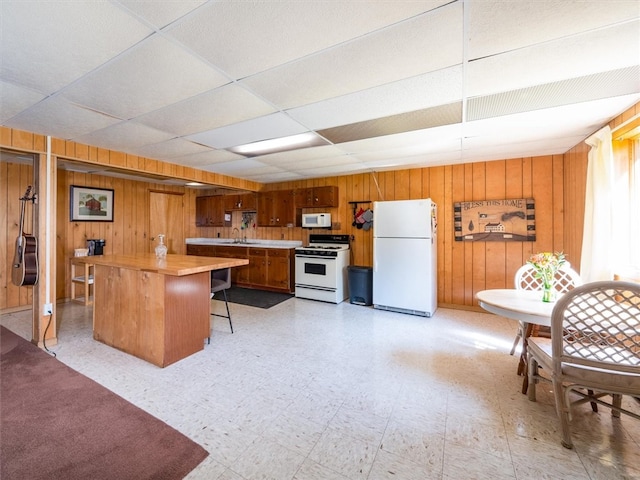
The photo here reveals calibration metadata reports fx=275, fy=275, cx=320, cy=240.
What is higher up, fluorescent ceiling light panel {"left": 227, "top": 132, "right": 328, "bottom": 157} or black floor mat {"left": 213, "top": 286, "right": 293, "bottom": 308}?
fluorescent ceiling light panel {"left": 227, "top": 132, "right": 328, "bottom": 157}

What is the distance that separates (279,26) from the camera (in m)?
1.40

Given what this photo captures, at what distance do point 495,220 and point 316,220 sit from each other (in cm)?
295

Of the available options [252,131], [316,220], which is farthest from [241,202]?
[252,131]

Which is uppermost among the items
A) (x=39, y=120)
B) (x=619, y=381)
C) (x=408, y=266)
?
(x=39, y=120)

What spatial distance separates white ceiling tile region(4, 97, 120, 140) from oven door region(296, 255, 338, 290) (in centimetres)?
325

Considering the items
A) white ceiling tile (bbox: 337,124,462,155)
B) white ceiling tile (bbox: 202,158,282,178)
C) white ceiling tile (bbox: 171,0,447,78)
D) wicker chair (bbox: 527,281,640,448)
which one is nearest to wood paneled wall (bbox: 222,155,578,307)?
white ceiling tile (bbox: 337,124,462,155)

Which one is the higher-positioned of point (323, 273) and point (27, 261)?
point (27, 261)

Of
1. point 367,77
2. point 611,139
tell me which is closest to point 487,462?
point 367,77

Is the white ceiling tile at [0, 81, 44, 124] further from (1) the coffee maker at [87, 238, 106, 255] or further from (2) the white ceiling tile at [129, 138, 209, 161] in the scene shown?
(1) the coffee maker at [87, 238, 106, 255]

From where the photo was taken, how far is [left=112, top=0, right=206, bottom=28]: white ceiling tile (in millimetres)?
1264

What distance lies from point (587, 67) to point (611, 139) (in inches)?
50.8

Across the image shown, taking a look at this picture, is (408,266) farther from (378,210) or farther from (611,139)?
(611,139)

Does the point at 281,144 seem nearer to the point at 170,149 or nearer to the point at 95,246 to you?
the point at 170,149

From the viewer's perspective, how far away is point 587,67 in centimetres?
175
